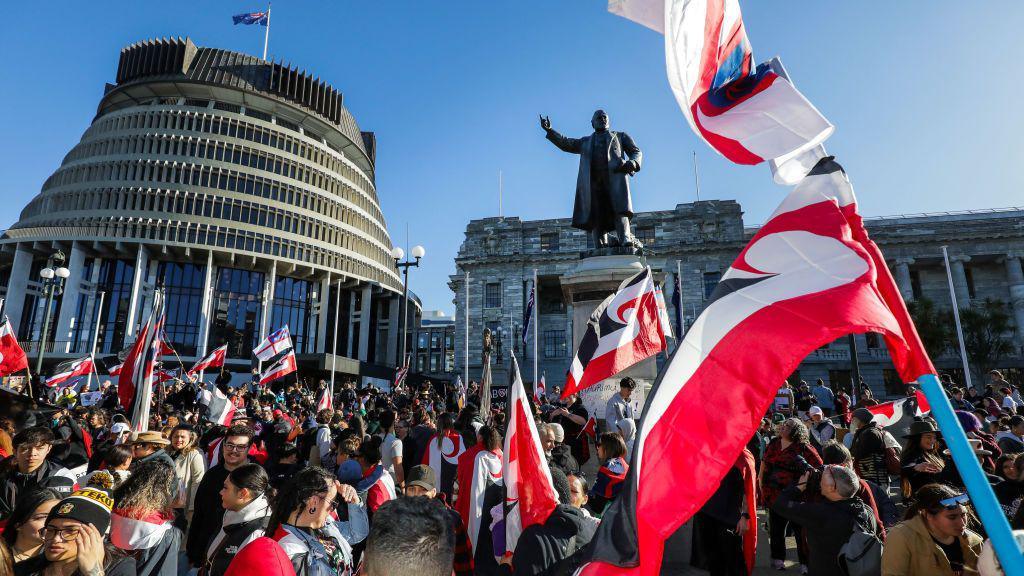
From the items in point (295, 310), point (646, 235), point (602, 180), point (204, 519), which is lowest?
point (204, 519)

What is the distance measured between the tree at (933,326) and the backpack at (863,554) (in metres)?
49.5

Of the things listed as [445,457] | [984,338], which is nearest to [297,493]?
[445,457]

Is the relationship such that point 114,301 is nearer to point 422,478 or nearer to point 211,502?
point 211,502

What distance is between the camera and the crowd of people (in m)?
2.97

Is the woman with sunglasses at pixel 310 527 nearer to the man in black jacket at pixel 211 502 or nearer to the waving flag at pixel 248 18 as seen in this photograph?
the man in black jacket at pixel 211 502

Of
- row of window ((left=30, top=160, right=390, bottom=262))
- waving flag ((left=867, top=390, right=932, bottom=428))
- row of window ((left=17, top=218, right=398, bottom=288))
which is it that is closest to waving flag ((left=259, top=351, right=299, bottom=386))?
waving flag ((left=867, top=390, right=932, bottom=428))

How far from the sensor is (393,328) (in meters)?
68.8

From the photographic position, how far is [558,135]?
11719 millimetres

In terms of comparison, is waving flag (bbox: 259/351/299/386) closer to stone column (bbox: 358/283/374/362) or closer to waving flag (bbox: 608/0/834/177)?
waving flag (bbox: 608/0/834/177)

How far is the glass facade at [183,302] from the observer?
53.8m

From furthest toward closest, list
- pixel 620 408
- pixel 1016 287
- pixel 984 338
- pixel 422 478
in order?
pixel 1016 287
pixel 984 338
pixel 620 408
pixel 422 478

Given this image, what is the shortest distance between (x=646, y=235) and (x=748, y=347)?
54.6 m

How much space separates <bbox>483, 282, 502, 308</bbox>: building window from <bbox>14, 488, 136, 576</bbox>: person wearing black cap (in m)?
51.4

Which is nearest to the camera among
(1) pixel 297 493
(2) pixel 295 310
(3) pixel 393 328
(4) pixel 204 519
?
(1) pixel 297 493
